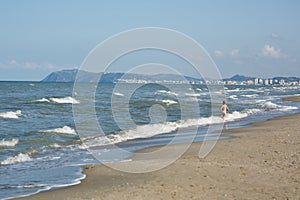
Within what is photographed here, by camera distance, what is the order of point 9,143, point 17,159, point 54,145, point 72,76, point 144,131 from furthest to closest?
point 72,76 → point 144,131 → point 9,143 → point 54,145 → point 17,159

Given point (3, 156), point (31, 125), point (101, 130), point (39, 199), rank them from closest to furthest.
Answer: point (39, 199) → point (3, 156) → point (101, 130) → point (31, 125)

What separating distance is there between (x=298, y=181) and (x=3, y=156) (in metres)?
A: 9.80

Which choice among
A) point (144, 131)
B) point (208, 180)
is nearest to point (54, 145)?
point (144, 131)

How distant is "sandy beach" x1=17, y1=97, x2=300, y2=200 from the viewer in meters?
8.52

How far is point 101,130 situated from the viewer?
914 inches

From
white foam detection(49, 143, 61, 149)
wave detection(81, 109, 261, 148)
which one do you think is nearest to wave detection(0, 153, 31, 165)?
white foam detection(49, 143, 61, 149)

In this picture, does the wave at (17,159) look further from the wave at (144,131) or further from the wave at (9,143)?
the wave at (144,131)

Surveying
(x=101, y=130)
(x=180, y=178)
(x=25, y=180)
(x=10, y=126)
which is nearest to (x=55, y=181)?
(x=25, y=180)

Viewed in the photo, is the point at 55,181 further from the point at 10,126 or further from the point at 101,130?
the point at 10,126

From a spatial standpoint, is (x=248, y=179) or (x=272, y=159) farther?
(x=272, y=159)

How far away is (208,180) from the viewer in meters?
9.68

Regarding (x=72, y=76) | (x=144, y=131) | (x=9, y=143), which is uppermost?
(x=72, y=76)

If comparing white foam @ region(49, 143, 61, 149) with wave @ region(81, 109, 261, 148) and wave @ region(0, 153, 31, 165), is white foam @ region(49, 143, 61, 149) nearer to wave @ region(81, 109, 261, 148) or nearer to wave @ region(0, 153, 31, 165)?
wave @ region(81, 109, 261, 148)

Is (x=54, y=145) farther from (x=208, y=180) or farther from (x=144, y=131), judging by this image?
(x=208, y=180)
